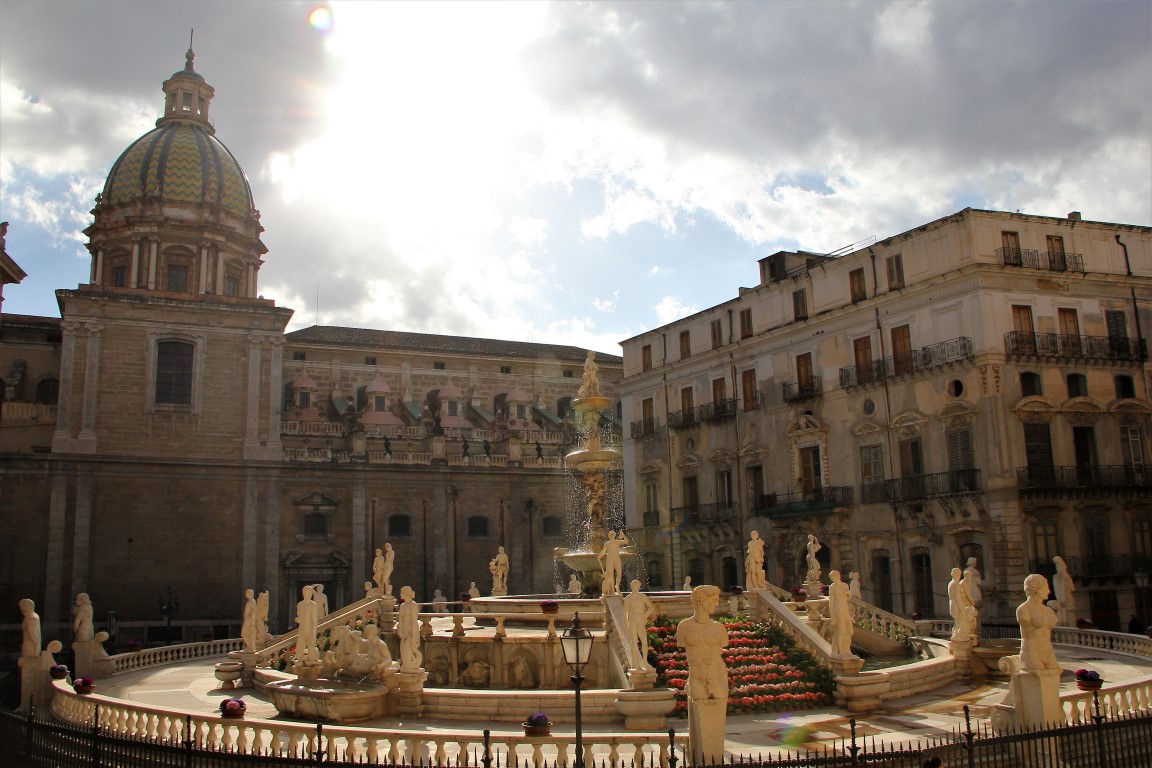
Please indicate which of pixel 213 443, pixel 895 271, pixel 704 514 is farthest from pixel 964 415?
pixel 213 443

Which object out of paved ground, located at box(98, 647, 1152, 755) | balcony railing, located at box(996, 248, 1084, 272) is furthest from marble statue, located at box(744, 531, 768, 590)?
balcony railing, located at box(996, 248, 1084, 272)

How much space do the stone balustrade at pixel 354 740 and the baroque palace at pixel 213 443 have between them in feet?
85.9

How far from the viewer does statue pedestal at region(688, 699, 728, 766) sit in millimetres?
11227

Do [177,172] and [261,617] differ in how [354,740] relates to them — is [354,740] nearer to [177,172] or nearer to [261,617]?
[261,617]

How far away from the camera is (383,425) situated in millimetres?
48438

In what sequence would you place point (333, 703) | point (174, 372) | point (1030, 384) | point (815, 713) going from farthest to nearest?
point (174, 372), point (1030, 384), point (815, 713), point (333, 703)

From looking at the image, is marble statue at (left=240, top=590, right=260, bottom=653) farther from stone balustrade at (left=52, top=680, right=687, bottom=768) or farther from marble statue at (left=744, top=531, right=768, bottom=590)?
marble statue at (left=744, top=531, right=768, bottom=590)

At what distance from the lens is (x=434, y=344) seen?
54656mm

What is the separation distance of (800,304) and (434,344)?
24070mm

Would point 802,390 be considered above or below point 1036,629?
above

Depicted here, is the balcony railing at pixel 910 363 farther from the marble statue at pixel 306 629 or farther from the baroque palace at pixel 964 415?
the marble statue at pixel 306 629

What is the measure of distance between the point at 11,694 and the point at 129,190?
30231 mm

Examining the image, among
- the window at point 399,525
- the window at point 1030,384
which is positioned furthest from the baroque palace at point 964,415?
the window at point 399,525

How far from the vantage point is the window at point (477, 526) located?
153ft
